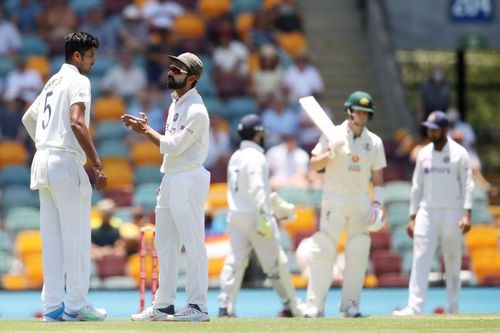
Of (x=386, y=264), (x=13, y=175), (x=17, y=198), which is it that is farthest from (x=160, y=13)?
(x=386, y=264)

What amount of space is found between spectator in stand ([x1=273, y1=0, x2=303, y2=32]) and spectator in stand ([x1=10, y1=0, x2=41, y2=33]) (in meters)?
4.44

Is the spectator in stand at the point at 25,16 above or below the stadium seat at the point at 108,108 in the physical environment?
above

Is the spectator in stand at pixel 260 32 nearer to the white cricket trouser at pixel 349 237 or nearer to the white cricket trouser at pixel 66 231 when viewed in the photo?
the white cricket trouser at pixel 349 237

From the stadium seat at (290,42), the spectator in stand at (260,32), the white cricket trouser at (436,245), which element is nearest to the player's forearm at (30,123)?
the white cricket trouser at (436,245)

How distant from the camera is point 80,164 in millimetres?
12336

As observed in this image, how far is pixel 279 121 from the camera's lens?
2475cm

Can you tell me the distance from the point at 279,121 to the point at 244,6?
12.9 ft

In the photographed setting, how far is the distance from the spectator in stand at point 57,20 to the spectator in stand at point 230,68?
2615 millimetres

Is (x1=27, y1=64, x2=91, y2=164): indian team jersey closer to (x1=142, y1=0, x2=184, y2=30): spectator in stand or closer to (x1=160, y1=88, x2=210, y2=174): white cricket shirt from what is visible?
(x1=160, y1=88, x2=210, y2=174): white cricket shirt

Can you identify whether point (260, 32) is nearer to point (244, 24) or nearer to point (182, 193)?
point (244, 24)

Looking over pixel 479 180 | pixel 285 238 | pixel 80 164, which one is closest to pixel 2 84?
pixel 285 238

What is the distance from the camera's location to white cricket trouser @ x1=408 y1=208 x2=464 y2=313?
15.8 meters

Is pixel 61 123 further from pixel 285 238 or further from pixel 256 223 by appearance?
pixel 285 238

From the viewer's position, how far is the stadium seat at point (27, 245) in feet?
71.1
